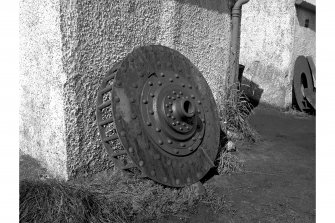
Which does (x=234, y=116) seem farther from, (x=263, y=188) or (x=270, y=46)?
(x=270, y=46)

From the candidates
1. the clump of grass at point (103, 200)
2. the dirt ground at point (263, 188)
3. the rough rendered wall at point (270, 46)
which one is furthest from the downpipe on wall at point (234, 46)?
the rough rendered wall at point (270, 46)

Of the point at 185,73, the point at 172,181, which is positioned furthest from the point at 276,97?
the point at 172,181

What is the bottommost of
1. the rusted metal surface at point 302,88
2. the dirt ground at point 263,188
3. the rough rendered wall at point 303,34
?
the dirt ground at point 263,188

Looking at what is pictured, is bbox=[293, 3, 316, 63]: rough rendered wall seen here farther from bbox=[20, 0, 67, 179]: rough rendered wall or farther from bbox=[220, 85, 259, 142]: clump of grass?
bbox=[20, 0, 67, 179]: rough rendered wall

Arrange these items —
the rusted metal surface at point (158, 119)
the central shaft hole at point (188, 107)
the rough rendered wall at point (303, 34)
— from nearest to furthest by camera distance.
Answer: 1. the rusted metal surface at point (158, 119)
2. the central shaft hole at point (188, 107)
3. the rough rendered wall at point (303, 34)

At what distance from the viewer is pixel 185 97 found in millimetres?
3031

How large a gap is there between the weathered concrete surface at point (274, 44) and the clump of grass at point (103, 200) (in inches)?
219

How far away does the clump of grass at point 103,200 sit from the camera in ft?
6.87

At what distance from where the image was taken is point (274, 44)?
7531mm

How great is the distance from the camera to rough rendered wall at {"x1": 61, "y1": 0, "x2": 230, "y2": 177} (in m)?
2.64

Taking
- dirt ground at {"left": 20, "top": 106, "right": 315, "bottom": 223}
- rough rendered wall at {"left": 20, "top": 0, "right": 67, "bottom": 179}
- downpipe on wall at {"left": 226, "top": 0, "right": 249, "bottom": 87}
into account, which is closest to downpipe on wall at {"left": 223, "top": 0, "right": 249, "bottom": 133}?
downpipe on wall at {"left": 226, "top": 0, "right": 249, "bottom": 87}

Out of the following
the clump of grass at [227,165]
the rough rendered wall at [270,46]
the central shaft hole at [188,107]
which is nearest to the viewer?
the central shaft hole at [188,107]

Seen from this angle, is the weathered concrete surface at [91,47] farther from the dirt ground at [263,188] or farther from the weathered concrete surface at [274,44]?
the weathered concrete surface at [274,44]

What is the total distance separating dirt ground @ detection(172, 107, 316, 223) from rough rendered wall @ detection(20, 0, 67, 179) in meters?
1.37
